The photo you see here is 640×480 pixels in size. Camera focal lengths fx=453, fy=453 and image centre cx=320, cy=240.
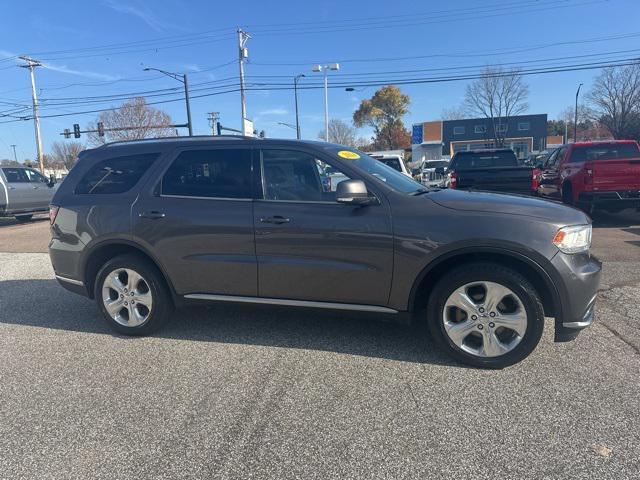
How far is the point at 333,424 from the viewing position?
2820mm

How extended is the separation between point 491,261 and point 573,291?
23.4 inches

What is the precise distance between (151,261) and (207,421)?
1.89 metres

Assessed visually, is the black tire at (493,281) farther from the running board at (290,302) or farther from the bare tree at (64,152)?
the bare tree at (64,152)

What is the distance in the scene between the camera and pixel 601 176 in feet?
31.3

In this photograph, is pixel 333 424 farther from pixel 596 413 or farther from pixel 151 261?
pixel 151 261

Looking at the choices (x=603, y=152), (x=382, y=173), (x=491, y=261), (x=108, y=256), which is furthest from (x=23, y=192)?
(x=603, y=152)

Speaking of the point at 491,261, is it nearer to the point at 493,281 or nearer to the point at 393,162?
the point at 493,281

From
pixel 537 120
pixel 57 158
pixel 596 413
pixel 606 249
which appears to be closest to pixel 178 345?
pixel 596 413

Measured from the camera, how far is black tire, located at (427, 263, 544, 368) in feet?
10.9

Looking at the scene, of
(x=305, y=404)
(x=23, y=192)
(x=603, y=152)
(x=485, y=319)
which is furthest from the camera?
(x=23, y=192)

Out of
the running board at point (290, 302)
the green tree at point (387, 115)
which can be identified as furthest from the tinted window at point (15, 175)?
the green tree at point (387, 115)

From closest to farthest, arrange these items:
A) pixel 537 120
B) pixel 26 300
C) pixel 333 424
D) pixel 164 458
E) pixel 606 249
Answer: pixel 164 458 → pixel 333 424 → pixel 26 300 → pixel 606 249 → pixel 537 120

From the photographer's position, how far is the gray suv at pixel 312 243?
336 centimetres

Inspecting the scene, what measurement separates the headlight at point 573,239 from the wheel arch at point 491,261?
0.75ft
